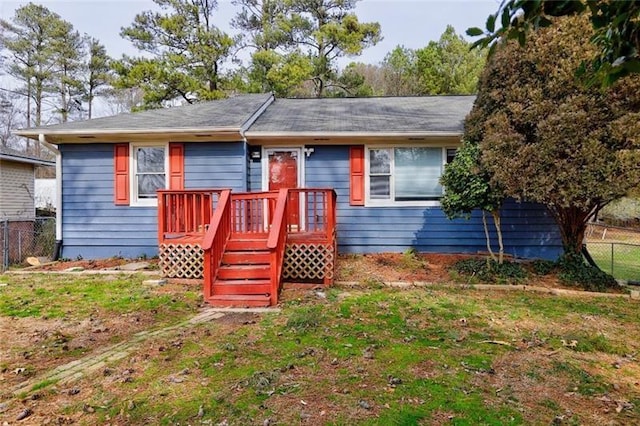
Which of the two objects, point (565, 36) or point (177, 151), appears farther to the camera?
point (177, 151)

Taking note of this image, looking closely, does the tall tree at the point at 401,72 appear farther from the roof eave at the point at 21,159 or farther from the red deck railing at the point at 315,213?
the roof eave at the point at 21,159

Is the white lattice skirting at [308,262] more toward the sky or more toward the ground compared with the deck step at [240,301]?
more toward the sky

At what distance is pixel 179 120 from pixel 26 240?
5539 millimetres

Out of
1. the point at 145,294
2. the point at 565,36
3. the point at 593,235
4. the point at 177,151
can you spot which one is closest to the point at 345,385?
the point at 145,294

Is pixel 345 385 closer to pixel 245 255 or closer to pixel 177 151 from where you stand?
pixel 245 255

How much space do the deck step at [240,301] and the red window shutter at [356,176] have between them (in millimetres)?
3732

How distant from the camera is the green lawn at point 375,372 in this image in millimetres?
2371

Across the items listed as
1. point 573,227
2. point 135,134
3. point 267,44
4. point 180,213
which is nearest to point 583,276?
point 573,227

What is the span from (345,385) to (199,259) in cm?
402

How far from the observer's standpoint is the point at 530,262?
7.14 m

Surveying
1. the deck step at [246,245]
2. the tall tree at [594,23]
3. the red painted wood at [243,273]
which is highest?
the tall tree at [594,23]

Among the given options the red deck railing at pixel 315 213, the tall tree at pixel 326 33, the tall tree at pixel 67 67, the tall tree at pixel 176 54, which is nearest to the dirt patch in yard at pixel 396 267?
the red deck railing at pixel 315 213

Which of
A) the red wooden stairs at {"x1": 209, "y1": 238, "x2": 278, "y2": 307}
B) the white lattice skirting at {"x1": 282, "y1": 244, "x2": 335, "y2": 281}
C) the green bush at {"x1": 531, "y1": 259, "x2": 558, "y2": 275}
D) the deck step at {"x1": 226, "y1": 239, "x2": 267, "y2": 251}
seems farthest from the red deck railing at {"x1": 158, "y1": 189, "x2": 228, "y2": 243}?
the green bush at {"x1": 531, "y1": 259, "x2": 558, "y2": 275}

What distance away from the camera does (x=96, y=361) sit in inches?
124
